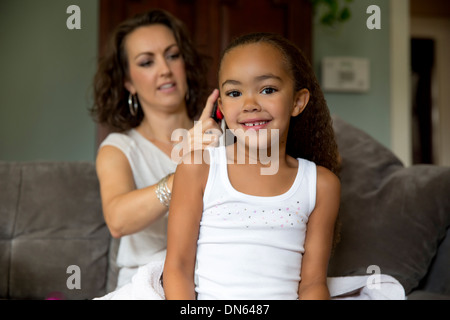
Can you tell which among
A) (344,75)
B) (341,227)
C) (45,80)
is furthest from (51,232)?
(344,75)

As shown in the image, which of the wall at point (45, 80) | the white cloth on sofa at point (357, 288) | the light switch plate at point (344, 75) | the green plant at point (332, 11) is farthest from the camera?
the light switch plate at point (344, 75)

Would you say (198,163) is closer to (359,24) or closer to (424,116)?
(359,24)

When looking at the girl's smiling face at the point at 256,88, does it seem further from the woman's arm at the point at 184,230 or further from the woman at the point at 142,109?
the woman at the point at 142,109

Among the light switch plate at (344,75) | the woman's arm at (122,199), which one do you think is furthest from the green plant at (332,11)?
the woman's arm at (122,199)

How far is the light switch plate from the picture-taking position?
286cm

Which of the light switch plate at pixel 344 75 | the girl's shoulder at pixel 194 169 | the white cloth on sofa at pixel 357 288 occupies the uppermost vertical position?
the light switch plate at pixel 344 75

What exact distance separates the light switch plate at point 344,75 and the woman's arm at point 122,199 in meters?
1.77

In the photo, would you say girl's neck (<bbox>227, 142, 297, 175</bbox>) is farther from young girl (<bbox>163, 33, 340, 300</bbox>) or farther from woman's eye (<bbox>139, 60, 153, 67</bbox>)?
woman's eye (<bbox>139, 60, 153, 67</bbox>)

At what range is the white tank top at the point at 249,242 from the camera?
33.9 inches

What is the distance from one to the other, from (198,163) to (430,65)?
4724mm

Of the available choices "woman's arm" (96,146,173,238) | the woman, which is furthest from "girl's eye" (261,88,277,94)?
the woman

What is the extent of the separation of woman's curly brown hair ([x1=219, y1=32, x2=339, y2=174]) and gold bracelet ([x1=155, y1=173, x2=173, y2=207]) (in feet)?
0.96

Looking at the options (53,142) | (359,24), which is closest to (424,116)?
(359,24)

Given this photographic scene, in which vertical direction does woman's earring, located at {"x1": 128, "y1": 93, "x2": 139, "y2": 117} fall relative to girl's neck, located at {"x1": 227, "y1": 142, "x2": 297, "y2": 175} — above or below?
above
